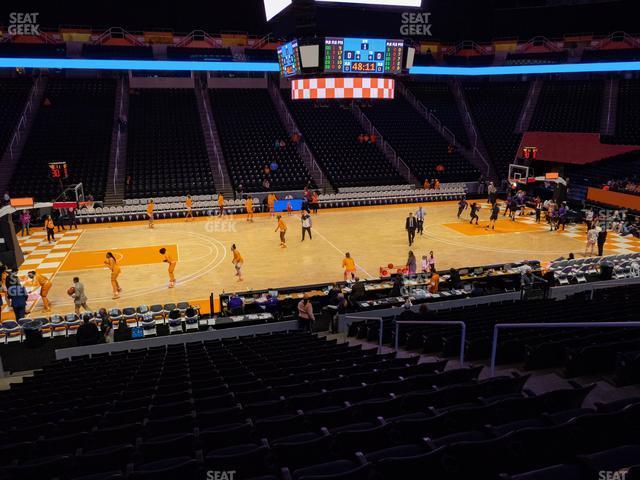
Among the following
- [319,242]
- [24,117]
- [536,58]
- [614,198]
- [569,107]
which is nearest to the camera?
[319,242]

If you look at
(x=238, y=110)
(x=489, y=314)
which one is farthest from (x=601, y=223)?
(x=238, y=110)

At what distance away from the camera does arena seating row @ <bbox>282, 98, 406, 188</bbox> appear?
119 ft

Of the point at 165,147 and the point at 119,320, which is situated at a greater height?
the point at 165,147

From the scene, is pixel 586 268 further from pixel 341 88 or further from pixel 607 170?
pixel 607 170

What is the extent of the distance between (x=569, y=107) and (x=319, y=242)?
29.5 m

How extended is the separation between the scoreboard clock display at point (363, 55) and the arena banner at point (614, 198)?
1849 centimetres

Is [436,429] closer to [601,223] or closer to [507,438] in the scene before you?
[507,438]

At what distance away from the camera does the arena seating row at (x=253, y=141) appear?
3438 cm

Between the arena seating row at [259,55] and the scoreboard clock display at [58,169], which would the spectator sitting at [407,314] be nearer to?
the scoreboard clock display at [58,169]

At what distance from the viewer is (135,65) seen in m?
37.8

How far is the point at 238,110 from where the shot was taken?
40.7 m

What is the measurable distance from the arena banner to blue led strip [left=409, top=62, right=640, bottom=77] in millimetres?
13945

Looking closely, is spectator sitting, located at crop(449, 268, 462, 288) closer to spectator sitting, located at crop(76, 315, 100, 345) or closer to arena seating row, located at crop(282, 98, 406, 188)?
spectator sitting, located at crop(76, 315, 100, 345)

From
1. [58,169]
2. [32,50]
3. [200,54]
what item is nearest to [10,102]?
[32,50]
